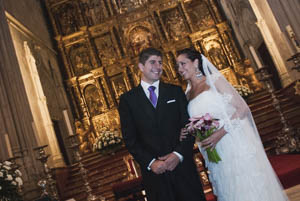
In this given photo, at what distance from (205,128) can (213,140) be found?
207 millimetres

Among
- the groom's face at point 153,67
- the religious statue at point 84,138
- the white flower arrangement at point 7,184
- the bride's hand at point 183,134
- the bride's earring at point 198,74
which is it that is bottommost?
the bride's hand at point 183,134

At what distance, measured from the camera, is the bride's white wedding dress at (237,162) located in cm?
262

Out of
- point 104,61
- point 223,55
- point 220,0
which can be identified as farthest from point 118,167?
point 220,0

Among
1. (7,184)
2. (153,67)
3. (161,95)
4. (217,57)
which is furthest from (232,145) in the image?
(217,57)

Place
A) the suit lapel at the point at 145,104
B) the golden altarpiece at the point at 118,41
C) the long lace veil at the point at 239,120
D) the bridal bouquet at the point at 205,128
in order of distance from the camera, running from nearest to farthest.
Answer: the bridal bouquet at the point at 205,128
the suit lapel at the point at 145,104
the long lace veil at the point at 239,120
the golden altarpiece at the point at 118,41

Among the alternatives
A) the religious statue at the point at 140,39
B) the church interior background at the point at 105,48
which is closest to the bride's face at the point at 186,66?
the church interior background at the point at 105,48

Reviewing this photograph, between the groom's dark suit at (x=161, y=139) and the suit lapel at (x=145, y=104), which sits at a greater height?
the suit lapel at (x=145, y=104)

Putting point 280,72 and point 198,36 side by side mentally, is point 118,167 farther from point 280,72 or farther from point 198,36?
point 198,36

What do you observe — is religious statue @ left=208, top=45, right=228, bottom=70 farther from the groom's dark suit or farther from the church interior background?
the groom's dark suit

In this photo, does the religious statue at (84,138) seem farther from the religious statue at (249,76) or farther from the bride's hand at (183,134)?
the bride's hand at (183,134)

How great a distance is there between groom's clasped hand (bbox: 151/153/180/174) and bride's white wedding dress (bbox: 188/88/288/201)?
2.18 ft

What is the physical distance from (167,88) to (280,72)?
9.21 m

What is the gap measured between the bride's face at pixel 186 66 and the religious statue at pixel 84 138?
9874 mm

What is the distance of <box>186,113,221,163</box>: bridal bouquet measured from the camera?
7.98 ft
